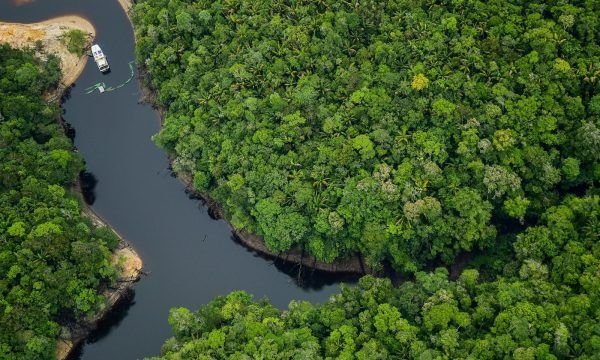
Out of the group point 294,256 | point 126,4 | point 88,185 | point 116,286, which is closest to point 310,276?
point 294,256

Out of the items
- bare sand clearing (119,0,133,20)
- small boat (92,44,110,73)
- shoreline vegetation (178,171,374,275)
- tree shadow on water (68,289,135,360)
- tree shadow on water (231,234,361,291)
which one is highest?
bare sand clearing (119,0,133,20)

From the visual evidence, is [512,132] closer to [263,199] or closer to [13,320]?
[263,199]

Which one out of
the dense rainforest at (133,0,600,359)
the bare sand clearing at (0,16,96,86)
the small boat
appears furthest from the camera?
the small boat

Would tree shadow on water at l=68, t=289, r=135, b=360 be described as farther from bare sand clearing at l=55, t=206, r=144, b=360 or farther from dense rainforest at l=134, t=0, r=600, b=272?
dense rainforest at l=134, t=0, r=600, b=272

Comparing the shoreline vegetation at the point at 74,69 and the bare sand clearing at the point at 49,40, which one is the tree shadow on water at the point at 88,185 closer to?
the shoreline vegetation at the point at 74,69

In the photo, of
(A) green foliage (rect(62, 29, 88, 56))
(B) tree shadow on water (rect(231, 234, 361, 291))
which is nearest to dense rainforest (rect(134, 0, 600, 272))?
(B) tree shadow on water (rect(231, 234, 361, 291))

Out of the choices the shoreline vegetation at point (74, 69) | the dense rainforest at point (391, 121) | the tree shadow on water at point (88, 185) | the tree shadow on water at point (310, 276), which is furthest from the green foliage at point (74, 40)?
the tree shadow on water at point (310, 276)
